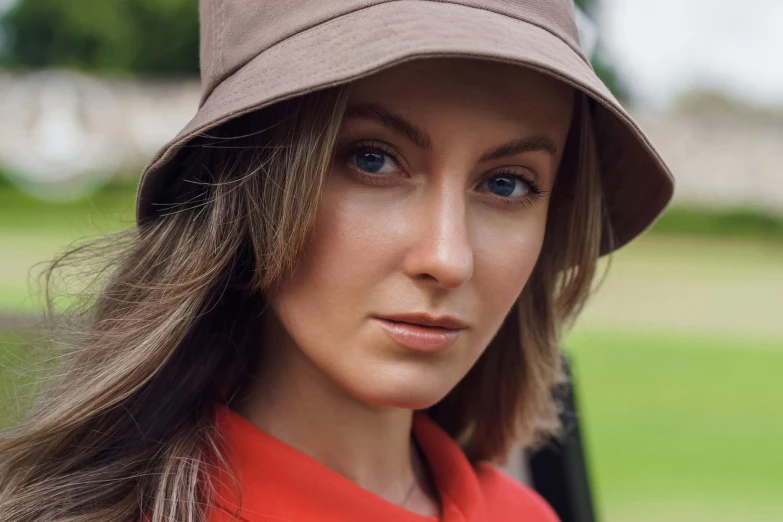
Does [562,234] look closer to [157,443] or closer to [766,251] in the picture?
[157,443]

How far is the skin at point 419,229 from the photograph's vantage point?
144 centimetres

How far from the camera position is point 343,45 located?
1.36m

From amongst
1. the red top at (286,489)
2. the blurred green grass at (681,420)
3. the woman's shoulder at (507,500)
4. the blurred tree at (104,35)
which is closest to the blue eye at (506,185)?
the red top at (286,489)

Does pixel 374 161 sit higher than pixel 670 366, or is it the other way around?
pixel 374 161

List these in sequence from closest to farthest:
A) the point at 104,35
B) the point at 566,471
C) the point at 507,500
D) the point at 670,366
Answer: the point at 507,500 → the point at 566,471 → the point at 670,366 → the point at 104,35

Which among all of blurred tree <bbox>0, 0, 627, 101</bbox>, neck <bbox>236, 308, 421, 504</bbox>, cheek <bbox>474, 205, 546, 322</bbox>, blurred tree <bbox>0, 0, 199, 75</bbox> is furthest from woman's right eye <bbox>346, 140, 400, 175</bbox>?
blurred tree <bbox>0, 0, 199, 75</bbox>

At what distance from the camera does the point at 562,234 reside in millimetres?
1921

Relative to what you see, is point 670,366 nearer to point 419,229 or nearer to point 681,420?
point 681,420

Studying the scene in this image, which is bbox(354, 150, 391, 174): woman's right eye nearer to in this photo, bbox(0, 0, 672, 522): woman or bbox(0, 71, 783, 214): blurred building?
bbox(0, 0, 672, 522): woman

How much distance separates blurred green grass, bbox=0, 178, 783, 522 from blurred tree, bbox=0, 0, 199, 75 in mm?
11315

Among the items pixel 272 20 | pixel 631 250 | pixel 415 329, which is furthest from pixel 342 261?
pixel 631 250

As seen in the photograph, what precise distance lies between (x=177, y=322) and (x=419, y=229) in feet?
1.48

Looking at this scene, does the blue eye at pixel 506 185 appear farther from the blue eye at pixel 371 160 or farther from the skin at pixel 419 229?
the blue eye at pixel 371 160

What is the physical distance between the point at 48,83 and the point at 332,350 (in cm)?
2258
